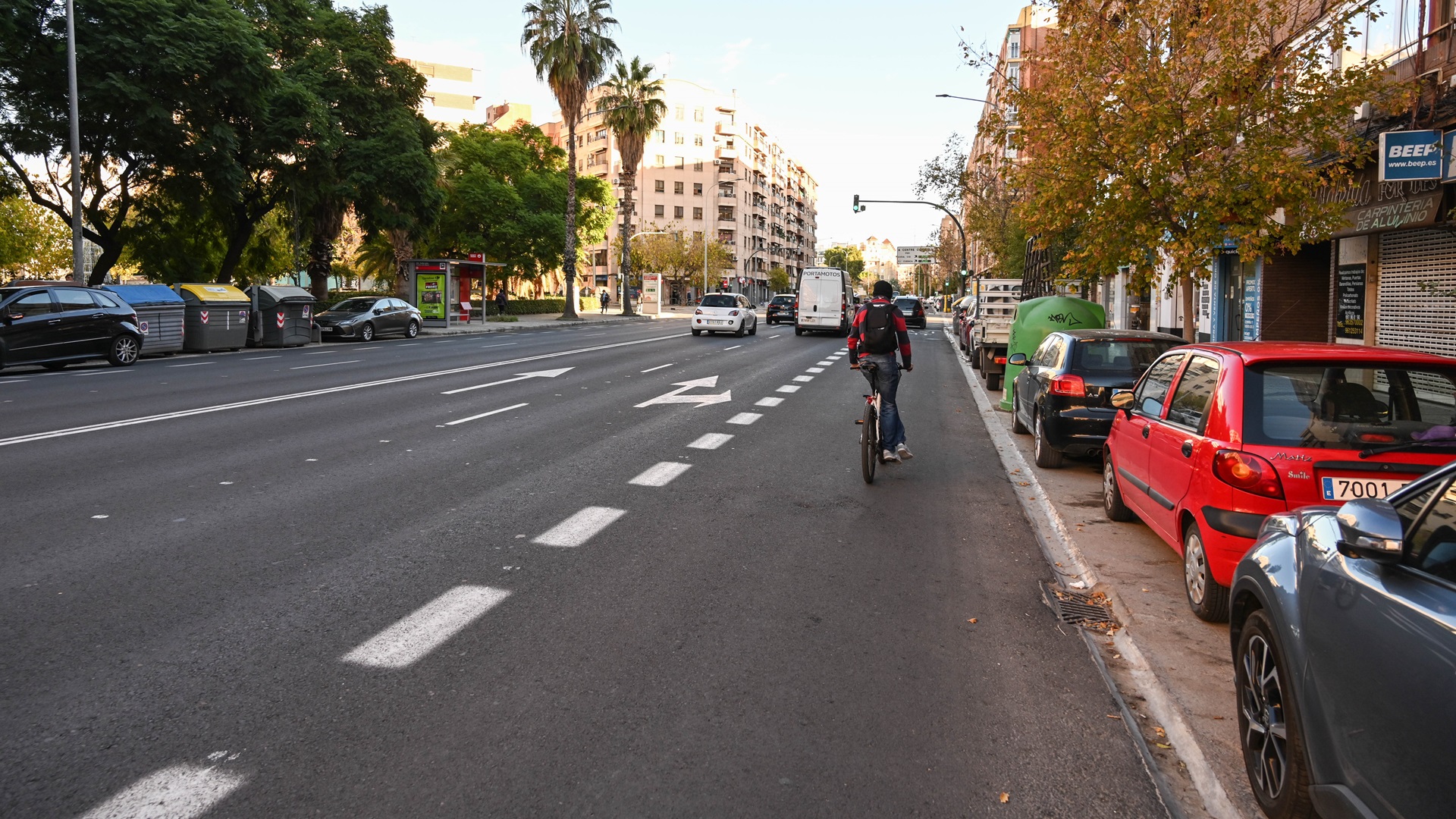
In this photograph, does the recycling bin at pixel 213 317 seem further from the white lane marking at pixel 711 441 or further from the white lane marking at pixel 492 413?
the white lane marking at pixel 711 441

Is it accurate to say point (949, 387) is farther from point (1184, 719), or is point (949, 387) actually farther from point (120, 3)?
point (120, 3)

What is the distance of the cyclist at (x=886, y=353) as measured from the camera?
906 centimetres

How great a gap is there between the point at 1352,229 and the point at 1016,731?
13.7 meters

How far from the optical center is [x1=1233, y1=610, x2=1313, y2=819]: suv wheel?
2.90 m

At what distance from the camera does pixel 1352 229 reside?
1437 centimetres

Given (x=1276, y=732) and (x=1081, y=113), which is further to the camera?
(x=1081, y=113)

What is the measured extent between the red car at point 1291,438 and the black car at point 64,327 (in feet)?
64.9

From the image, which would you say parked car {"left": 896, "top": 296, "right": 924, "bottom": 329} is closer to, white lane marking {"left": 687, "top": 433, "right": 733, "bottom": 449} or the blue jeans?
white lane marking {"left": 687, "top": 433, "right": 733, "bottom": 449}

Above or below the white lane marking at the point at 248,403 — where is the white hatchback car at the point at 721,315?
above

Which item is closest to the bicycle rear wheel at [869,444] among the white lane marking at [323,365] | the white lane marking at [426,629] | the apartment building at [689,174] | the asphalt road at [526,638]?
the asphalt road at [526,638]

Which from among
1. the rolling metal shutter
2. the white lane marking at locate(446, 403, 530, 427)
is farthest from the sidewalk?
the rolling metal shutter

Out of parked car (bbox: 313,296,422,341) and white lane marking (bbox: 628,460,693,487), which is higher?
parked car (bbox: 313,296,422,341)

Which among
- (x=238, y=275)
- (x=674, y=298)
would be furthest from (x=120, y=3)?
(x=674, y=298)

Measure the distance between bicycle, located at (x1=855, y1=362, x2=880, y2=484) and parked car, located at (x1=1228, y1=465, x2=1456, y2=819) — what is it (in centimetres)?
527
